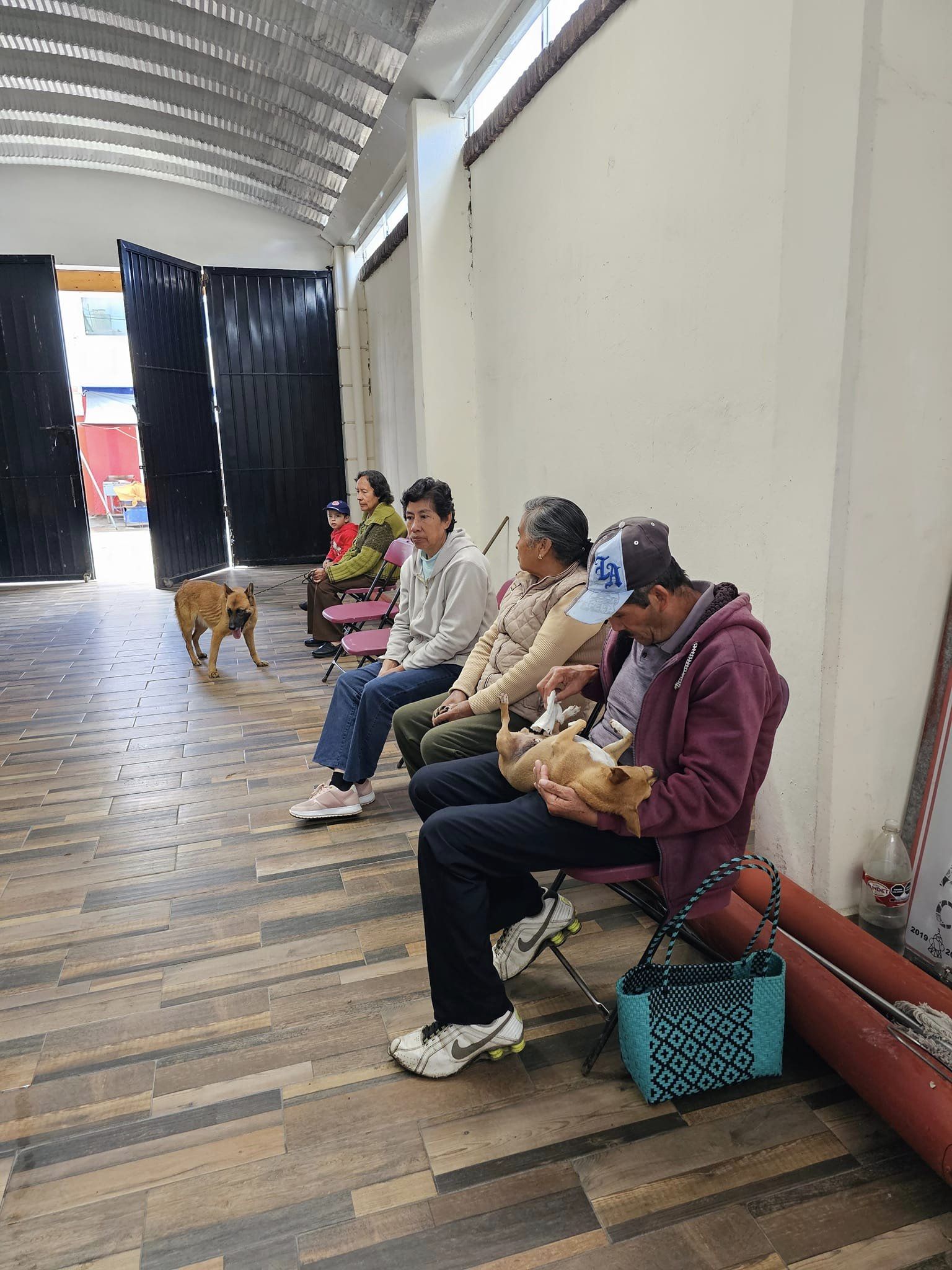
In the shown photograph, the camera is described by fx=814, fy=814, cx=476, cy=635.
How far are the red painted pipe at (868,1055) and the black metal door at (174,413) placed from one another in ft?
25.2

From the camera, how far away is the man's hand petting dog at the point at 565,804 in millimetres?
1924

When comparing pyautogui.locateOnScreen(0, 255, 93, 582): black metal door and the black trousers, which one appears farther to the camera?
pyautogui.locateOnScreen(0, 255, 93, 582): black metal door

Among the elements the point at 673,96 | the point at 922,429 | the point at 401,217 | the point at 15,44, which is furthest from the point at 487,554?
the point at 15,44

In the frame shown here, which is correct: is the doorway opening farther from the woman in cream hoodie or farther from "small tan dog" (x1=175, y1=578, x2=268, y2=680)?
the woman in cream hoodie

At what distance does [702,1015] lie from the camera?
6.13ft

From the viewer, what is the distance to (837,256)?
211 cm

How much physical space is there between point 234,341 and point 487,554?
5.93 metres

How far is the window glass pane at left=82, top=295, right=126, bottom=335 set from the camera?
1569 centimetres

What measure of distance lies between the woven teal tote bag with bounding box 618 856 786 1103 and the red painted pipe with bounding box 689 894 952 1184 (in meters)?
0.12

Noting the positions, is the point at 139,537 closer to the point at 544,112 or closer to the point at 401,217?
the point at 401,217

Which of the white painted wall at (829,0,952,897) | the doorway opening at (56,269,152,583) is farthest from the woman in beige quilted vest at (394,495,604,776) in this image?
the doorway opening at (56,269,152,583)

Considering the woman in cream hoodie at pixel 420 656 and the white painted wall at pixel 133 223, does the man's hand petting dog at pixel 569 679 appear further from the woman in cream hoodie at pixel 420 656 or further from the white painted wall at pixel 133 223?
the white painted wall at pixel 133 223

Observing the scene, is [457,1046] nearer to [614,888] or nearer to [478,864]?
[478,864]

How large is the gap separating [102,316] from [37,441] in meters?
8.01
